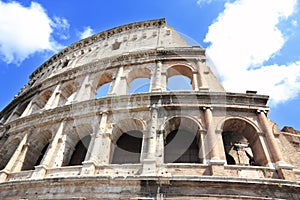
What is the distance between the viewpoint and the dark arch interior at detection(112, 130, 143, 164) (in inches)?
334

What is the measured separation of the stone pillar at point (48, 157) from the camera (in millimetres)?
7844

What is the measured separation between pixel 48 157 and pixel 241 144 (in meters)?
8.39

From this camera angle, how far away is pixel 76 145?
9664mm

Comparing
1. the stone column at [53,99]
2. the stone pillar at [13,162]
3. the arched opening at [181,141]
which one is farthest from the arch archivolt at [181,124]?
the stone column at [53,99]

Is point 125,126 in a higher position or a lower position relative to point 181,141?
higher

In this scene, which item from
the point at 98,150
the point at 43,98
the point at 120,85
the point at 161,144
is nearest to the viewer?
the point at 161,144

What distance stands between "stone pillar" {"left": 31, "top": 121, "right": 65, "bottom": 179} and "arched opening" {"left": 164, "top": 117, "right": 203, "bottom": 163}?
4652mm

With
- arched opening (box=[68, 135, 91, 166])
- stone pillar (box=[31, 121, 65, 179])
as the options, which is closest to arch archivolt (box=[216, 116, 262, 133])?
arched opening (box=[68, 135, 91, 166])

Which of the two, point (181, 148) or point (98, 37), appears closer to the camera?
point (181, 148)

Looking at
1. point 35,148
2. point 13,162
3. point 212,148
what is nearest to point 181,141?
point 212,148

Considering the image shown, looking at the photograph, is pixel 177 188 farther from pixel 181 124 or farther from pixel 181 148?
pixel 181 124

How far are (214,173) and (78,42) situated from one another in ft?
49.8

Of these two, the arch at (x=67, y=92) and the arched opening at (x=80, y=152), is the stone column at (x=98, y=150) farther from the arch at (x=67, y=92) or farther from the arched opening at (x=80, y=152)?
the arch at (x=67, y=92)

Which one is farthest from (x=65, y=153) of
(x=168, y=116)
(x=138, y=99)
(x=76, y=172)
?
(x=168, y=116)
